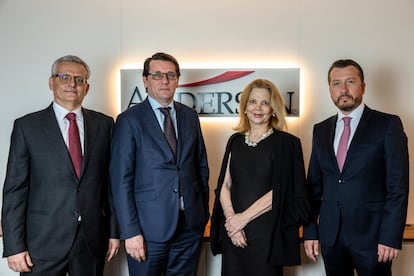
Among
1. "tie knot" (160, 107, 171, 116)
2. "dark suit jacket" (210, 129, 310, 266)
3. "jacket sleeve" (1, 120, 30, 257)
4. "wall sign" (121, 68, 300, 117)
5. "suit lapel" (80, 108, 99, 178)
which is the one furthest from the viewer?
"wall sign" (121, 68, 300, 117)

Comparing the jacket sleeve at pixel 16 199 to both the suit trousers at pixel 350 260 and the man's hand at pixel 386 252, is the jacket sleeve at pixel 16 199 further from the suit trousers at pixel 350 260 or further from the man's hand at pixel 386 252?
the man's hand at pixel 386 252

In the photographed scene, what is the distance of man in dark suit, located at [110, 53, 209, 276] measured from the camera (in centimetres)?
243

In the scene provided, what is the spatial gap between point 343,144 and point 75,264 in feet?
5.41

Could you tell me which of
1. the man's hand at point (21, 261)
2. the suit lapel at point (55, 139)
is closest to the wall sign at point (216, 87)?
the suit lapel at point (55, 139)

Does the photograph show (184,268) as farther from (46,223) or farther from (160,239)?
(46,223)

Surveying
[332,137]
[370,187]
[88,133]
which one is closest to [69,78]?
[88,133]

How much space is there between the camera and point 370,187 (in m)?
2.39

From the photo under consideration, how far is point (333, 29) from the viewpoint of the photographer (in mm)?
3738

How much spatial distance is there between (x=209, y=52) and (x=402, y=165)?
198 centimetres

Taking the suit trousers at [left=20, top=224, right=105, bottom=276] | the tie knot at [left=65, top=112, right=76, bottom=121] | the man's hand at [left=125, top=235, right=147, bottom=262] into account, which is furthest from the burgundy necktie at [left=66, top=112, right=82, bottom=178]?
the man's hand at [left=125, top=235, right=147, bottom=262]

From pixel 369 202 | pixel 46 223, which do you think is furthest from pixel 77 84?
pixel 369 202

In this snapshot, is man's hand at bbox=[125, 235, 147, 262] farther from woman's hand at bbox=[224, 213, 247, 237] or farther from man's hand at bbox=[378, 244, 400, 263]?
man's hand at bbox=[378, 244, 400, 263]

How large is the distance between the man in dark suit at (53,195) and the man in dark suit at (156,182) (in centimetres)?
17

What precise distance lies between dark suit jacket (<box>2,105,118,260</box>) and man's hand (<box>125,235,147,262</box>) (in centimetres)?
25
